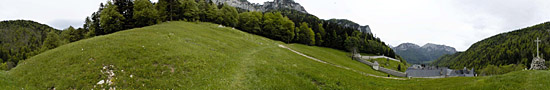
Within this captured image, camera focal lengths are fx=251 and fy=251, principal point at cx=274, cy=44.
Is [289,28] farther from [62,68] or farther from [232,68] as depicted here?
[62,68]

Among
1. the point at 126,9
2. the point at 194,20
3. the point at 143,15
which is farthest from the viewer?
the point at 194,20

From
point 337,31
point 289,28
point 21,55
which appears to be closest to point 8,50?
point 21,55

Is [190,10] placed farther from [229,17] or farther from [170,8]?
[229,17]

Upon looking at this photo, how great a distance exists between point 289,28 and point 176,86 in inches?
3252

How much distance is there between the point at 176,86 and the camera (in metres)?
15.6

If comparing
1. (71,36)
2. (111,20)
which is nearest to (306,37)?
(111,20)

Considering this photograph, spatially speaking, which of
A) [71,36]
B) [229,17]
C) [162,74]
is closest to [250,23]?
[229,17]

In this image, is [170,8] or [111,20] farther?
[170,8]

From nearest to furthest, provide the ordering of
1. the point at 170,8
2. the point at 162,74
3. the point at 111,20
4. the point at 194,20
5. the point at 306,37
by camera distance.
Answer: the point at 162,74
the point at 111,20
the point at 170,8
the point at 194,20
the point at 306,37

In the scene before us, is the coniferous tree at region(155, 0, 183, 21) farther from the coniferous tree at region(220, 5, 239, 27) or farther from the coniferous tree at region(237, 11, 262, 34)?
the coniferous tree at region(237, 11, 262, 34)

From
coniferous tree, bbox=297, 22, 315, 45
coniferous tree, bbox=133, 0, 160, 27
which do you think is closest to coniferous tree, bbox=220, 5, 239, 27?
coniferous tree, bbox=133, 0, 160, 27

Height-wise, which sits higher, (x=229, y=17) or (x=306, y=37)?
(x=229, y=17)

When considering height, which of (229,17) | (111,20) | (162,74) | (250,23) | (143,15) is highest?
(229,17)

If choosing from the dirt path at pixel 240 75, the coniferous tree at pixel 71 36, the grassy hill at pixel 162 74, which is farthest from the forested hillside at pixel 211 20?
the dirt path at pixel 240 75
